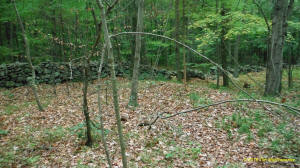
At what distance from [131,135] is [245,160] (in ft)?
9.76

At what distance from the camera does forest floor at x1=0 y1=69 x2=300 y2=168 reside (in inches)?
169

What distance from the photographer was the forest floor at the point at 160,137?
4293 millimetres

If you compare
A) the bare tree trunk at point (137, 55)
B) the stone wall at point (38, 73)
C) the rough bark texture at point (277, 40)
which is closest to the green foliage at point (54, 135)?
the bare tree trunk at point (137, 55)

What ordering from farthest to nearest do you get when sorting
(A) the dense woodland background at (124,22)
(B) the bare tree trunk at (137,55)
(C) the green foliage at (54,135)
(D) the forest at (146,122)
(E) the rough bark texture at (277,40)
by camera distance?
(A) the dense woodland background at (124,22), (E) the rough bark texture at (277,40), (B) the bare tree trunk at (137,55), (C) the green foliage at (54,135), (D) the forest at (146,122)

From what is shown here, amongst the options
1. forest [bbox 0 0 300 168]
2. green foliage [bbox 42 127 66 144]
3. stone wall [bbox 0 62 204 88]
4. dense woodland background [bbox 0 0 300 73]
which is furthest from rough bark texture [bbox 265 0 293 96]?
green foliage [bbox 42 127 66 144]

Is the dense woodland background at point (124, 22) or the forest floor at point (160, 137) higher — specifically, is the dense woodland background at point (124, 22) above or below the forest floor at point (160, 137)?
above

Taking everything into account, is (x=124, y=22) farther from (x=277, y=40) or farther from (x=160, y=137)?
(x=160, y=137)

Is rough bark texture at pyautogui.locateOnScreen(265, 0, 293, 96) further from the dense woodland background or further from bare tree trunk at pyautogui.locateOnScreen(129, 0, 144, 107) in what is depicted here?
bare tree trunk at pyautogui.locateOnScreen(129, 0, 144, 107)

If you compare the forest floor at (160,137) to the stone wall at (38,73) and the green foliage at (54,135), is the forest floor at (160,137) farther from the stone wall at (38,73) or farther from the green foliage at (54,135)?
the stone wall at (38,73)

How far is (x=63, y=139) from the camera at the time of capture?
526 cm

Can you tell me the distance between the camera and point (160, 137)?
Answer: 531 cm

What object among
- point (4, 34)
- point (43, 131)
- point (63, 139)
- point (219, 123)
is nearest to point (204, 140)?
point (219, 123)

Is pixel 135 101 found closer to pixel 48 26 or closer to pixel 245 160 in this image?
pixel 245 160

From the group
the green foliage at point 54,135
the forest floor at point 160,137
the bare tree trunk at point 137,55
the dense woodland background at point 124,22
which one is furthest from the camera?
the dense woodland background at point 124,22
